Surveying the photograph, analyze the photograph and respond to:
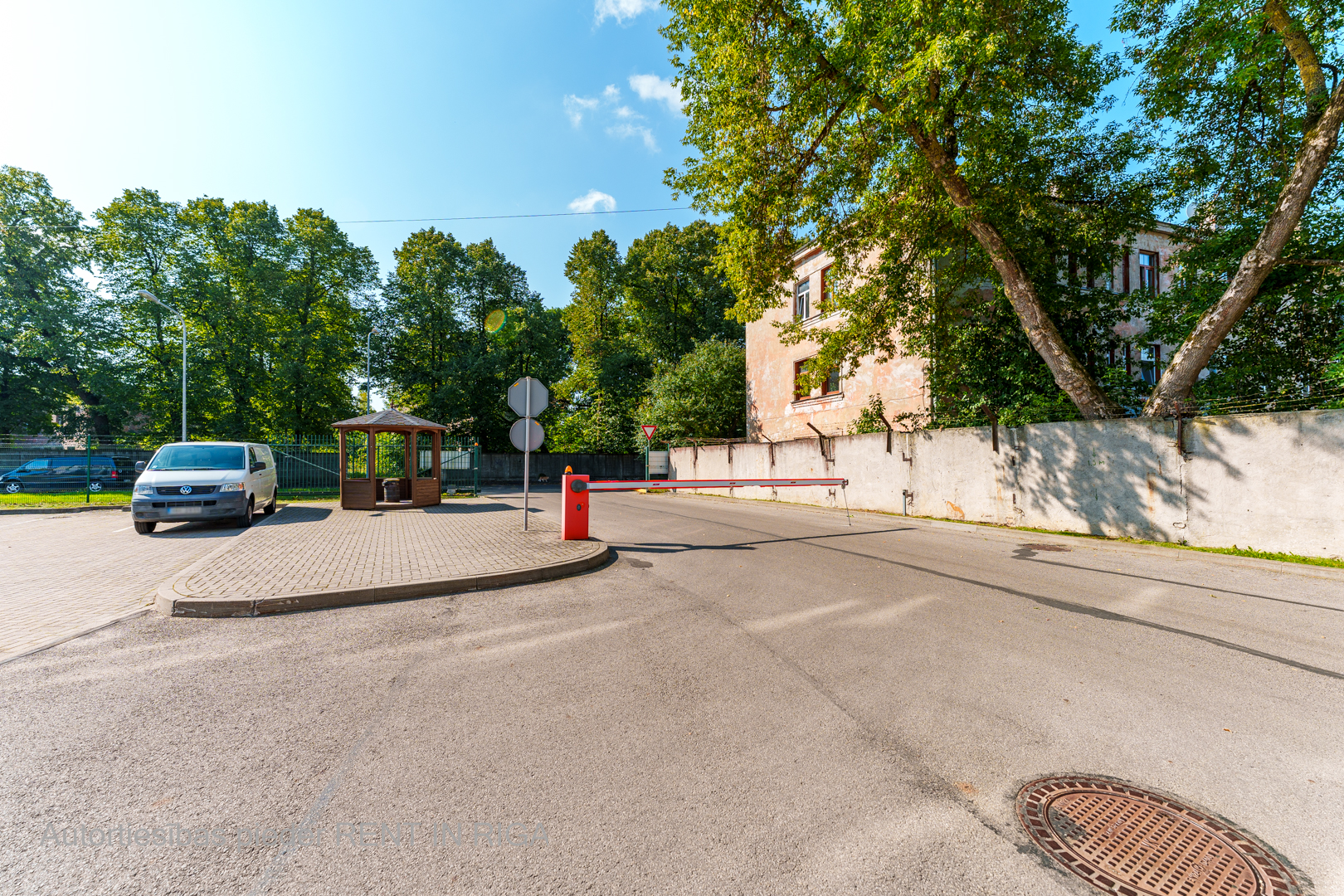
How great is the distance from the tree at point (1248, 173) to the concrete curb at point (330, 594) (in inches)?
463

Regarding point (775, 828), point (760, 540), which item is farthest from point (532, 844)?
point (760, 540)

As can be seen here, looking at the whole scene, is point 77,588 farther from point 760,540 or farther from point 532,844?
point 760,540

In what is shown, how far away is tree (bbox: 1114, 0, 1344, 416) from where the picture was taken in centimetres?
934

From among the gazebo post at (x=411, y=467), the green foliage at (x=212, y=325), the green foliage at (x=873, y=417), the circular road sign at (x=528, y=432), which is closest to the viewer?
the circular road sign at (x=528, y=432)

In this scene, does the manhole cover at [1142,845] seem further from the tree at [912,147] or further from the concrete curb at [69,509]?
the concrete curb at [69,509]

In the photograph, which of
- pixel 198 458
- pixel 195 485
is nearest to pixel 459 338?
pixel 198 458

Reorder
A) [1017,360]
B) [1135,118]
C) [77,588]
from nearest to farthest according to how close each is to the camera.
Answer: [77,588]
[1135,118]
[1017,360]

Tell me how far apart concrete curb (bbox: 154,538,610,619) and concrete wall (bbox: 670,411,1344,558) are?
10.6 meters

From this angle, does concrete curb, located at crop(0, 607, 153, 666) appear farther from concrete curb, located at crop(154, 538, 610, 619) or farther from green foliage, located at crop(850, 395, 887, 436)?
green foliage, located at crop(850, 395, 887, 436)

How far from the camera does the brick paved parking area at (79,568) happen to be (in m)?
5.26

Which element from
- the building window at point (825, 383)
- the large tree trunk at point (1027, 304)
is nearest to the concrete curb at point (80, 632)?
the large tree trunk at point (1027, 304)

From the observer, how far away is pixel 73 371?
27.1 m

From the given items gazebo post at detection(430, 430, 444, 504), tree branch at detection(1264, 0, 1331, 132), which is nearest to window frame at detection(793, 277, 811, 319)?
tree branch at detection(1264, 0, 1331, 132)

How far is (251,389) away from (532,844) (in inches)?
1376
